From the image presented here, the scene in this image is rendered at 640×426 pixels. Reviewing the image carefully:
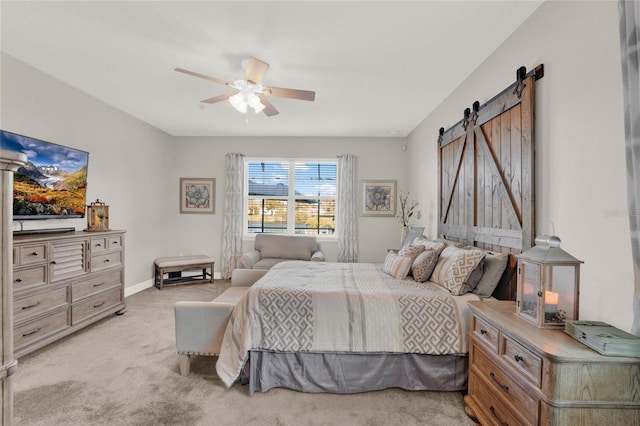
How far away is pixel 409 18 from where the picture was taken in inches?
84.7

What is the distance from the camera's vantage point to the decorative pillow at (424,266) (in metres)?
2.66

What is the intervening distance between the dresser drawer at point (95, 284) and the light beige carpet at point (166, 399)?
56cm

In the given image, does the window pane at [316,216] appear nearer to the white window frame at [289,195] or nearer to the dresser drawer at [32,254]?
the white window frame at [289,195]

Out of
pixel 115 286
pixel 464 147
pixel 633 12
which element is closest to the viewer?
pixel 633 12

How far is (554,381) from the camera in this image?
4.02ft

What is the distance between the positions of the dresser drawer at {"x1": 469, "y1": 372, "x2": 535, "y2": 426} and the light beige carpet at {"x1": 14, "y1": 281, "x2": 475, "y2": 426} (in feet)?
0.54

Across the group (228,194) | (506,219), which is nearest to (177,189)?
A: (228,194)

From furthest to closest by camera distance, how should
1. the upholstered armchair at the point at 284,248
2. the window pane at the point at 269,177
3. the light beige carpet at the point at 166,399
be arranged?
the window pane at the point at 269,177
the upholstered armchair at the point at 284,248
the light beige carpet at the point at 166,399

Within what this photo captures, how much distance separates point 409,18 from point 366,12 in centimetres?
32

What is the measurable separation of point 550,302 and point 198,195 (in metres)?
5.46

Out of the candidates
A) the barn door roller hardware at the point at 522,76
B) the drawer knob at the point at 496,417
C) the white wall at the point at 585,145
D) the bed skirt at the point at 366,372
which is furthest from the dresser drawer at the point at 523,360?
the barn door roller hardware at the point at 522,76

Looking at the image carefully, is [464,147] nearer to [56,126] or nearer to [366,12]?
[366,12]

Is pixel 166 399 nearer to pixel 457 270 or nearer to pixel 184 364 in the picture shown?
pixel 184 364

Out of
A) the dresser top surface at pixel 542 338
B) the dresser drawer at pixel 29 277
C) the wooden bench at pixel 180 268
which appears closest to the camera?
the dresser top surface at pixel 542 338
